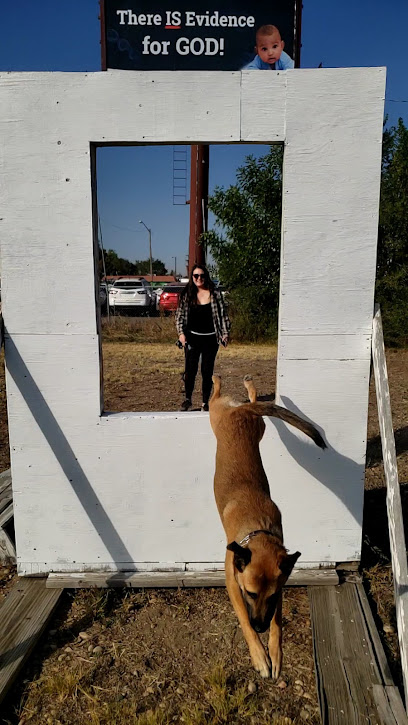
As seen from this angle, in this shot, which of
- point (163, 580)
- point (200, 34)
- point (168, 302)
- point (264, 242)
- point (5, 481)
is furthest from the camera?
point (168, 302)

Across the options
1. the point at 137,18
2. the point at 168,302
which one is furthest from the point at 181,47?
the point at 168,302

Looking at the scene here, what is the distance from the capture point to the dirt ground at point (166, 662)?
265 centimetres

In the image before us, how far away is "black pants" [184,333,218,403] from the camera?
6.15 meters

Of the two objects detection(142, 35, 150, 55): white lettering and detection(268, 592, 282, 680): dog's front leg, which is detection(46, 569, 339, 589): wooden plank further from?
detection(142, 35, 150, 55): white lettering

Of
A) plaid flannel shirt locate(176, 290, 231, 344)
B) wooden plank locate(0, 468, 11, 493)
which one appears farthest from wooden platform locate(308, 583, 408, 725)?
plaid flannel shirt locate(176, 290, 231, 344)

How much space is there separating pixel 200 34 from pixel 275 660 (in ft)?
24.7

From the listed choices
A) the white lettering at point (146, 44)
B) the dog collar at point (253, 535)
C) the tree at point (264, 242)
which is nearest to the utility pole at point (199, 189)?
the tree at point (264, 242)

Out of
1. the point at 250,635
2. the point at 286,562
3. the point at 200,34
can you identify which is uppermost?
the point at 200,34

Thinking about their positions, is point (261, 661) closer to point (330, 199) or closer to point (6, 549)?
point (6, 549)

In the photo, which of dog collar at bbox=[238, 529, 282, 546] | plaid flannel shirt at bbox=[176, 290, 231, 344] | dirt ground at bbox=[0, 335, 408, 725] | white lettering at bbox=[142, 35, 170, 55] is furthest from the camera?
white lettering at bbox=[142, 35, 170, 55]

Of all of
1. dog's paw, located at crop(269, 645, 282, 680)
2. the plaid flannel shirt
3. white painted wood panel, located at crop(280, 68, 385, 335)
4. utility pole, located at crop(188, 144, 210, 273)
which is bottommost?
dog's paw, located at crop(269, 645, 282, 680)

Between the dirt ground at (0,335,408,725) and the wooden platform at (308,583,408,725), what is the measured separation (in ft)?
0.28

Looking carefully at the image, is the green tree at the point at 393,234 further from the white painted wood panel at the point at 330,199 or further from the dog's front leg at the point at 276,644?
the dog's front leg at the point at 276,644

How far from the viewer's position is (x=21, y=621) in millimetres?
3287
